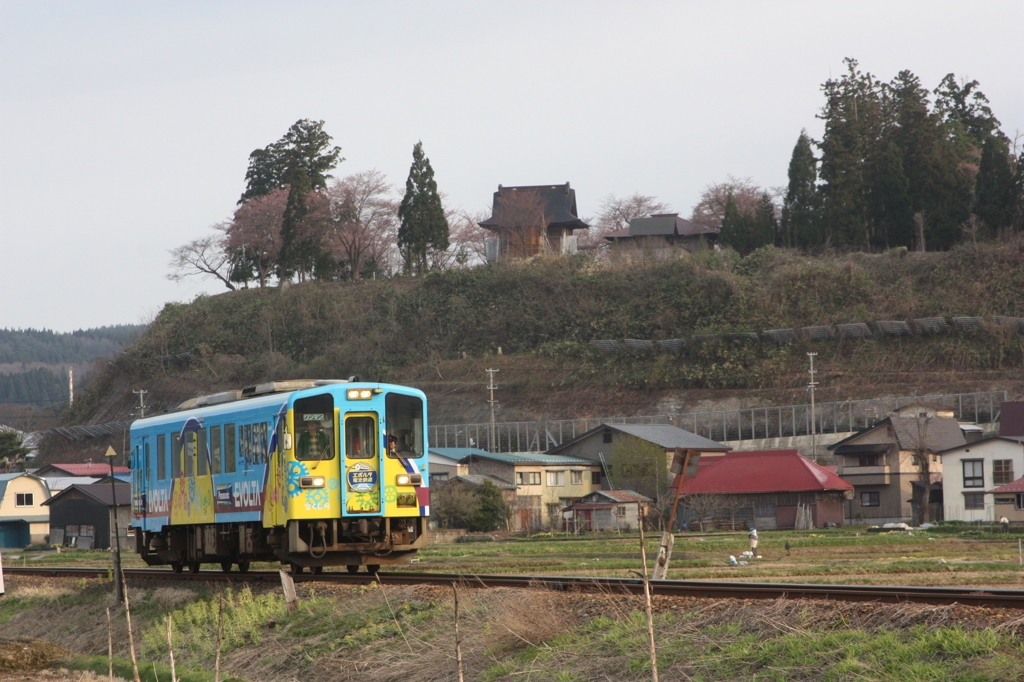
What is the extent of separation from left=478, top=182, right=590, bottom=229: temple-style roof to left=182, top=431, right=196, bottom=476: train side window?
2592 inches

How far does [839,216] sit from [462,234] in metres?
36.6

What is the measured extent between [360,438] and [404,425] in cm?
76

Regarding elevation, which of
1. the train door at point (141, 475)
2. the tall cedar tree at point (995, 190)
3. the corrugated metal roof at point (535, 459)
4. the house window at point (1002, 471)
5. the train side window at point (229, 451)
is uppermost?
the tall cedar tree at point (995, 190)

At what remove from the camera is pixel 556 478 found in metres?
51.1

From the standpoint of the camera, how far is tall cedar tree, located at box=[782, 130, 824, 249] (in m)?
71.5

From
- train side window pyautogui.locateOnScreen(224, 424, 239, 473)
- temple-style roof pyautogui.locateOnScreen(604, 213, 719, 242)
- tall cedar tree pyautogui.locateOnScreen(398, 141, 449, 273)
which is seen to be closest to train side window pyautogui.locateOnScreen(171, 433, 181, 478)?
train side window pyautogui.locateOnScreen(224, 424, 239, 473)

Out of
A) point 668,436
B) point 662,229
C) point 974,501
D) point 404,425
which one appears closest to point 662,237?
point 662,229

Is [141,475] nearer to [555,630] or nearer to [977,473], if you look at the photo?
[555,630]

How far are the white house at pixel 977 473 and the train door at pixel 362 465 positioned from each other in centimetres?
3254

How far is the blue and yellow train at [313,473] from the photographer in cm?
1543

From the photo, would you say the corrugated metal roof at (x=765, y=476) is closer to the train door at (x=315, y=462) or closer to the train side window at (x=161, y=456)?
the train side window at (x=161, y=456)

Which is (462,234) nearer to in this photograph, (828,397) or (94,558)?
(828,397)

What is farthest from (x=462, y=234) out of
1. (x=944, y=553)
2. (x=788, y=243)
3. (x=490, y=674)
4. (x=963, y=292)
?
(x=490, y=674)

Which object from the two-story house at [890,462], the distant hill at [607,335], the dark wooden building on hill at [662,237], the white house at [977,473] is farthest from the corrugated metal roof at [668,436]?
the dark wooden building on hill at [662,237]
